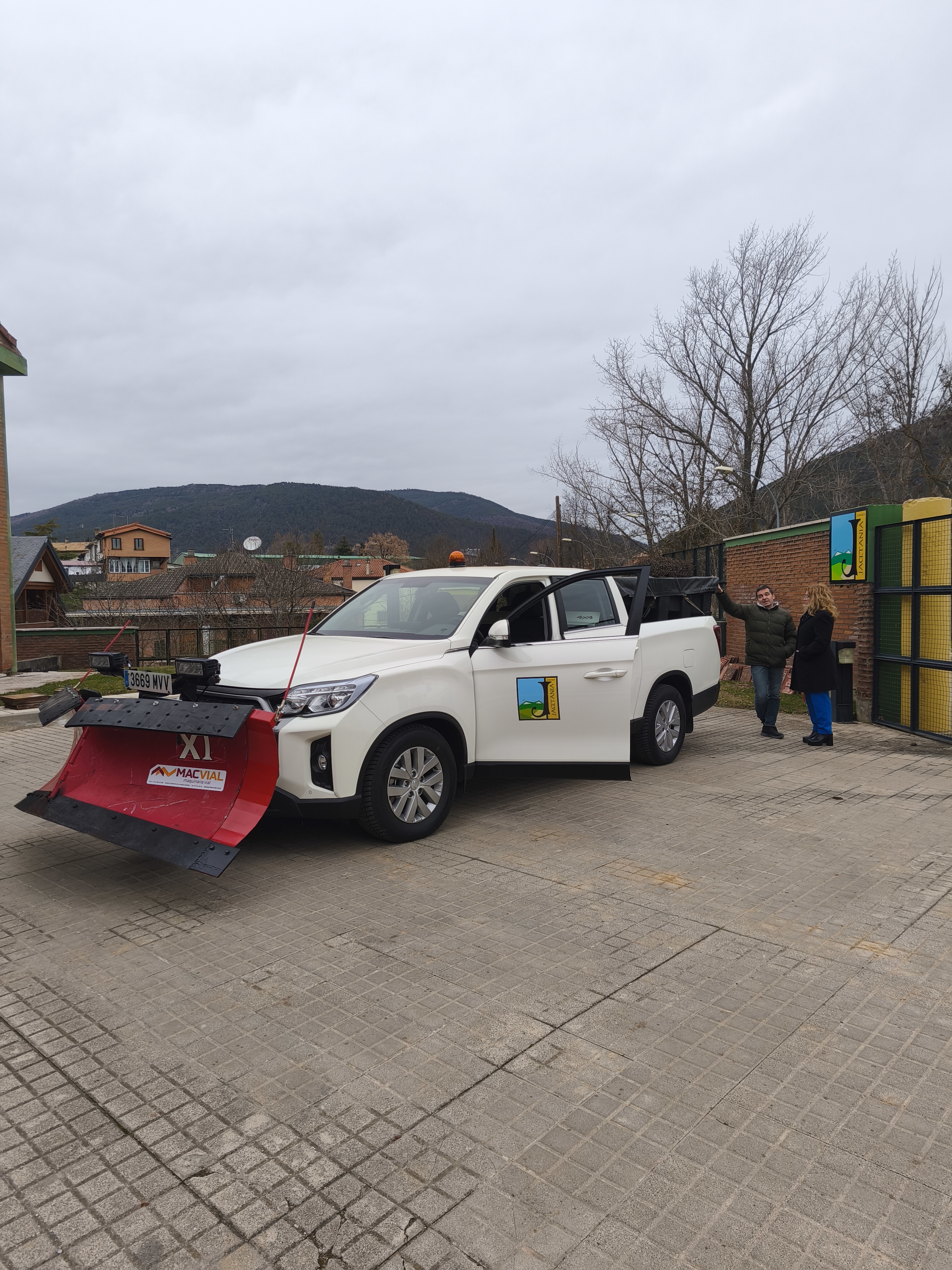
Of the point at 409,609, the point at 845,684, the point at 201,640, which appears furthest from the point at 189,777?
the point at 201,640

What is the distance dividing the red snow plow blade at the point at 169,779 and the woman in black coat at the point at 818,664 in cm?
622

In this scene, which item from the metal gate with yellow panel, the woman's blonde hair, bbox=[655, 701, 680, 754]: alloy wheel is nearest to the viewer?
bbox=[655, 701, 680, 754]: alloy wheel

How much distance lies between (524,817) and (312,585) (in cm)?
3756

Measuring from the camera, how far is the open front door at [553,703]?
6074 millimetres

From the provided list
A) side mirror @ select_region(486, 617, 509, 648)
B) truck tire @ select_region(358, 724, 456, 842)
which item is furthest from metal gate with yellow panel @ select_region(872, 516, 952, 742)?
truck tire @ select_region(358, 724, 456, 842)

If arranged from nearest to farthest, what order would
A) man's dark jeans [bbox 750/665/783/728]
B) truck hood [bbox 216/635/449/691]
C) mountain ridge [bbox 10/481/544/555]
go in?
1. truck hood [bbox 216/635/449/691]
2. man's dark jeans [bbox 750/665/783/728]
3. mountain ridge [bbox 10/481/544/555]

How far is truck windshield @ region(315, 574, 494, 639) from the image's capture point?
247 inches

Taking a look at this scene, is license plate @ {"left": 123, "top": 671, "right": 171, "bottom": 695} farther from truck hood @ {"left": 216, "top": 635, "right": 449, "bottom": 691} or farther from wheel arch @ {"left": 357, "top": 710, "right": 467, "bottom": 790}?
→ wheel arch @ {"left": 357, "top": 710, "right": 467, "bottom": 790}

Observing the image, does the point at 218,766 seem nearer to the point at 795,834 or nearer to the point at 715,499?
the point at 795,834

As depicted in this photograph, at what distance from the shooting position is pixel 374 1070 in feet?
9.70

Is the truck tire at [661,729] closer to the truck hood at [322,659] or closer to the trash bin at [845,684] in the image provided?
the truck hood at [322,659]

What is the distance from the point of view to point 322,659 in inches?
220

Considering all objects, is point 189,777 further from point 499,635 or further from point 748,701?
point 748,701

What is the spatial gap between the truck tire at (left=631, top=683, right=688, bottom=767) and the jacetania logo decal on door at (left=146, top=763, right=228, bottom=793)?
3889mm
